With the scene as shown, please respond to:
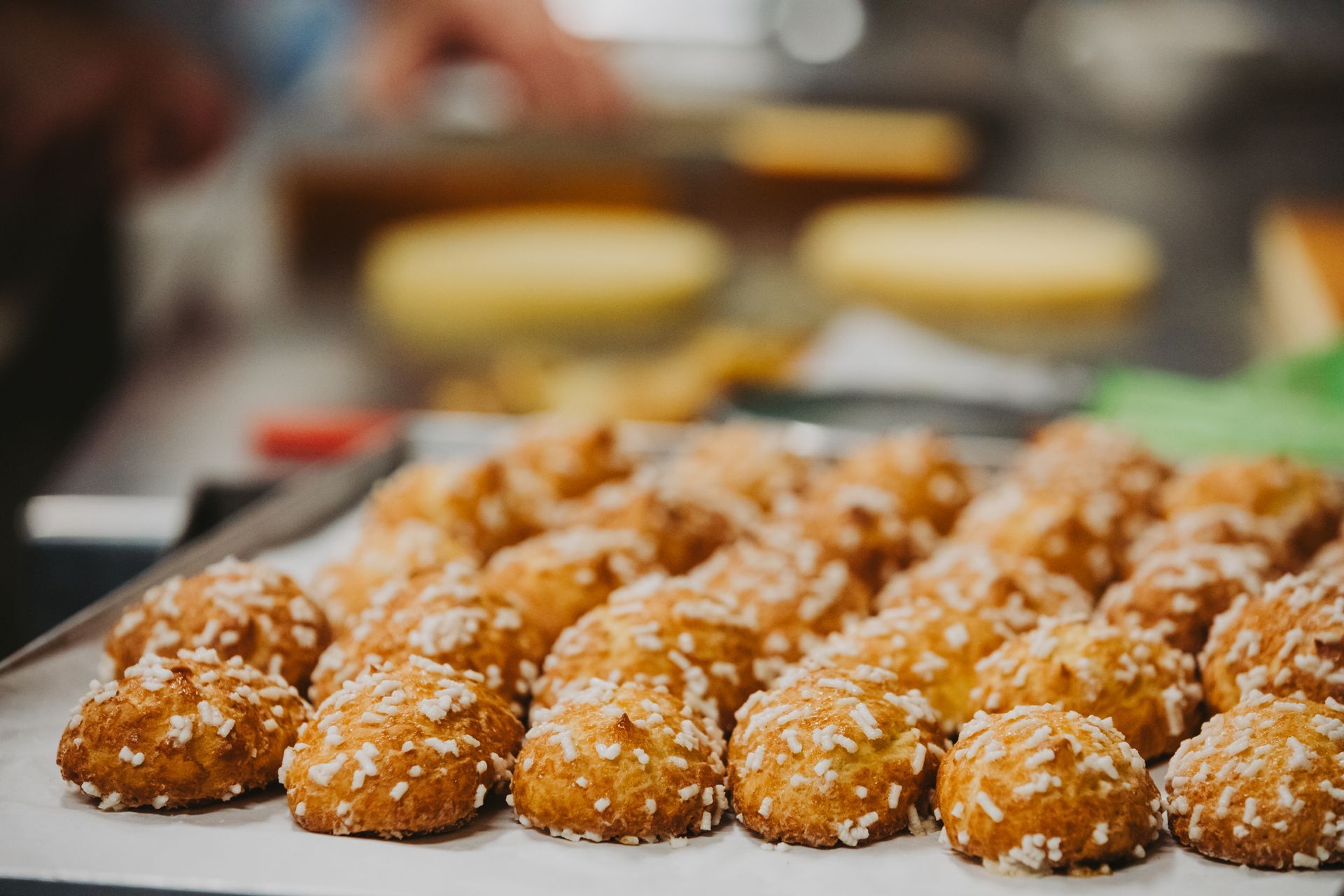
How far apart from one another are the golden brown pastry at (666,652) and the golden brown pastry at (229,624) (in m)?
0.37

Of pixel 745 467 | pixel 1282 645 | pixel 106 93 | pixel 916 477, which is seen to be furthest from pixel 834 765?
pixel 106 93

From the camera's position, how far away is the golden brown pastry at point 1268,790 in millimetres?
1622

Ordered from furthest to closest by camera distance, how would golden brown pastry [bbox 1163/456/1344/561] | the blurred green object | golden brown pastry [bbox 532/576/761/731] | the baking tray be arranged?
the blurred green object → golden brown pastry [bbox 1163/456/1344/561] → golden brown pastry [bbox 532/576/761/731] → the baking tray

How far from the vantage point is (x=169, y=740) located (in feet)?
5.74

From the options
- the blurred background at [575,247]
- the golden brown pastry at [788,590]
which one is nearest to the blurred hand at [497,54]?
the blurred background at [575,247]

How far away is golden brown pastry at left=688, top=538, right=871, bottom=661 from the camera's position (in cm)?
219

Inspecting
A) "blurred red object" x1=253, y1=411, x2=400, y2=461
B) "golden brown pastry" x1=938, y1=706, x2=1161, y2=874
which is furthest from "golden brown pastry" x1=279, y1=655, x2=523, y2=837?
"blurred red object" x1=253, y1=411, x2=400, y2=461

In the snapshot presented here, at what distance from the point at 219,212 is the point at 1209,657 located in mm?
5915

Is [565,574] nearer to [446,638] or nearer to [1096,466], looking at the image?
[446,638]

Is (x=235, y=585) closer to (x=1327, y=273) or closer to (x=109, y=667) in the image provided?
(x=109, y=667)

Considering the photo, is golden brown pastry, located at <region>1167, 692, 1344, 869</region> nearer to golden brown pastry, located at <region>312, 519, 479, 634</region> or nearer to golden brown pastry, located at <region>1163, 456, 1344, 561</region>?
golden brown pastry, located at <region>1163, 456, 1344, 561</region>

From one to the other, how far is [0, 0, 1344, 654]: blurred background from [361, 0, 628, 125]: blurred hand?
2 cm

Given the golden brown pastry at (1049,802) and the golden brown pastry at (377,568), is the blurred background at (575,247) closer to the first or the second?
the golden brown pastry at (377,568)

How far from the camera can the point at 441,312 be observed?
5.07 meters
